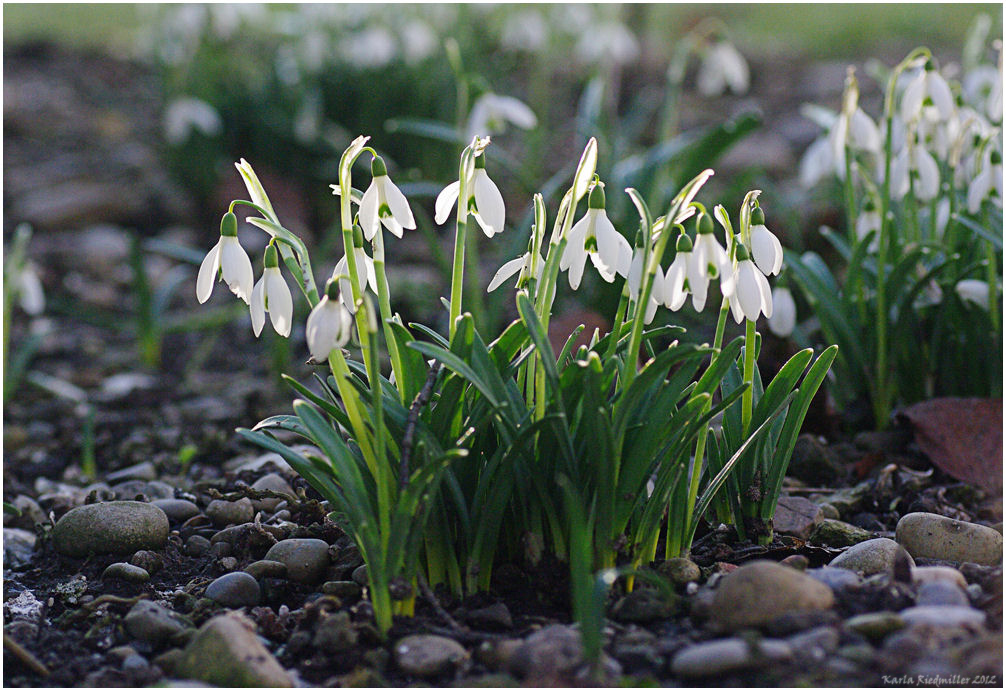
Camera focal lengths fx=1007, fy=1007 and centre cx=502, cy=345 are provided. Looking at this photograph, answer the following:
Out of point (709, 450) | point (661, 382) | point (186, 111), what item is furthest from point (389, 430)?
point (186, 111)

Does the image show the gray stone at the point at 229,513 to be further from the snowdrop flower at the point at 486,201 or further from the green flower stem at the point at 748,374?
the green flower stem at the point at 748,374

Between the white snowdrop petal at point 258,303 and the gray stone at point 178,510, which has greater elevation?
the white snowdrop petal at point 258,303

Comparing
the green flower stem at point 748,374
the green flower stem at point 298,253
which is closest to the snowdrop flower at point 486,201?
the green flower stem at point 298,253

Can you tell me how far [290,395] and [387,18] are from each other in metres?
3.24

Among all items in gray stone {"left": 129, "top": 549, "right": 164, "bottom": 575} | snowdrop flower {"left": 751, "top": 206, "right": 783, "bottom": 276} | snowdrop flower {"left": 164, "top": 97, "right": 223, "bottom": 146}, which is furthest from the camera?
snowdrop flower {"left": 164, "top": 97, "right": 223, "bottom": 146}

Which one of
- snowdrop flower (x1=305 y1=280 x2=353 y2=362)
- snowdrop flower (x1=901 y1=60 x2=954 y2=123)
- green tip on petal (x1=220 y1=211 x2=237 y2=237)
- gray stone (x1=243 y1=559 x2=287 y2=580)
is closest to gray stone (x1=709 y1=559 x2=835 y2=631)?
snowdrop flower (x1=305 y1=280 x2=353 y2=362)

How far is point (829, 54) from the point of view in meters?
7.68

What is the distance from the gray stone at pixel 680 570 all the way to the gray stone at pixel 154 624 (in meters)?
0.78

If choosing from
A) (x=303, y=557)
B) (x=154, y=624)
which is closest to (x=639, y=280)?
(x=303, y=557)

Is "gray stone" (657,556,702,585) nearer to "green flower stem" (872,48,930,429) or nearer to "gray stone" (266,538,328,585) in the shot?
"gray stone" (266,538,328,585)

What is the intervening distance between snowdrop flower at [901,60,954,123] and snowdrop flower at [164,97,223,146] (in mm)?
3422

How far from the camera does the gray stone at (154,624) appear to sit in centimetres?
161

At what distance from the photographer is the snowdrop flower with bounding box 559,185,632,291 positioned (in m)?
1.48

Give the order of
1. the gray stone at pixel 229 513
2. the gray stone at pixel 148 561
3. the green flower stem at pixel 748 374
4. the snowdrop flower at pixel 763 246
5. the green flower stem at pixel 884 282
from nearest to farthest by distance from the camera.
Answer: the snowdrop flower at pixel 763 246, the green flower stem at pixel 748 374, the gray stone at pixel 148 561, the gray stone at pixel 229 513, the green flower stem at pixel 884 282
